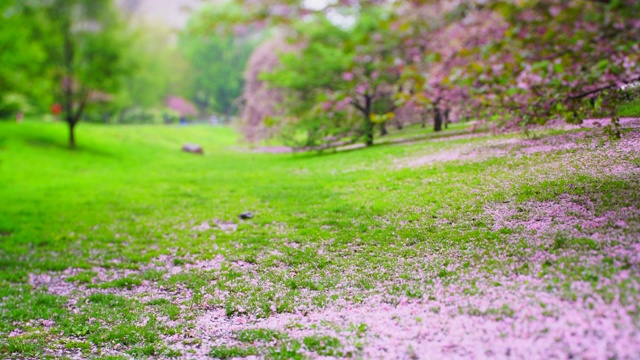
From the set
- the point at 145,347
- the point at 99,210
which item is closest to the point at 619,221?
the point at 145,347

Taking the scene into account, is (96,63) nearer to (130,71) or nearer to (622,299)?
(130,71)

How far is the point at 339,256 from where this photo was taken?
32.7 ft

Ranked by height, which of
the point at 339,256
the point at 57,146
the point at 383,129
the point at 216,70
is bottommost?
the point at 339,256

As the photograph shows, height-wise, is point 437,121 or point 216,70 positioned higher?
point 216,70

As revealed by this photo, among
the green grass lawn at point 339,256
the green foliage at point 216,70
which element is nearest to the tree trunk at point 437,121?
the green grass lawn at point 339,256

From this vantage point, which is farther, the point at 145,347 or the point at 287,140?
the point at 287,140

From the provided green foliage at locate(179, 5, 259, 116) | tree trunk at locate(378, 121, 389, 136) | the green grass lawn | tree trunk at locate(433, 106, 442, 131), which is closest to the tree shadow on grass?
the green grass lawn

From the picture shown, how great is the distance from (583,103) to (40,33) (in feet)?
113

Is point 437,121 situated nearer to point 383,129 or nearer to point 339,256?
point 383,129

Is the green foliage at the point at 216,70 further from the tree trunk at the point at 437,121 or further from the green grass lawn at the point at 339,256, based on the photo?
the green grass lawn at the point at 339,256

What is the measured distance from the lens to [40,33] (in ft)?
97.6

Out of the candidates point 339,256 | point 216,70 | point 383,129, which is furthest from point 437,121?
point 216,70

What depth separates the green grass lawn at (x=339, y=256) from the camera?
6574mm

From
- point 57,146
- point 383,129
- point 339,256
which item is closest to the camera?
point 339,256
